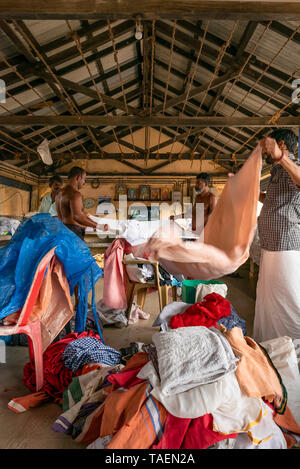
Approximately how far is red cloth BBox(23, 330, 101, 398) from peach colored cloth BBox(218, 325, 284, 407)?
940 mm

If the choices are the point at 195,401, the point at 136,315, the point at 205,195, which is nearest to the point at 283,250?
the point at 195,401

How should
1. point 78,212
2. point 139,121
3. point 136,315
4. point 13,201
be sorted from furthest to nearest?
point 13,201 → point 139,121 → point 136,315 → point 78,212

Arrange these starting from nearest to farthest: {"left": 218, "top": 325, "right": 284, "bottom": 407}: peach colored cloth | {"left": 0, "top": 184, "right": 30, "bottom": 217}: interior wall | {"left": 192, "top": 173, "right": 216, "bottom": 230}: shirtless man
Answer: {"left": 218, "top": 325, "right": 284, "bottom": 407}: peach colored cloth < {"left": 192, "top": 173, "right": 216, "bottom": 230}: shirtless man < {"left": 0, "top": 184, "right": 30, "bottom": 217}: interior wall

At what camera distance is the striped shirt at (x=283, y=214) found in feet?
5.85

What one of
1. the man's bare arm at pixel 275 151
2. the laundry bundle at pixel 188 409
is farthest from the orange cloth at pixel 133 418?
the man's bare arm at pixel 275 151

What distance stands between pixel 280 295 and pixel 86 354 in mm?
1304

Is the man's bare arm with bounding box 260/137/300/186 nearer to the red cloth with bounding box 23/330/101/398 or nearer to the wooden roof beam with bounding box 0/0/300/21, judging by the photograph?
the wooden roof beam with bounding box 0/0/300/21

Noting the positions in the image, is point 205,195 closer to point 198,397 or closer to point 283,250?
point 283,250

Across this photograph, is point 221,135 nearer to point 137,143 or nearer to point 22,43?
point 137,143

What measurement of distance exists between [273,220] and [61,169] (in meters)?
8.23

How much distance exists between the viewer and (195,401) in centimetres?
110

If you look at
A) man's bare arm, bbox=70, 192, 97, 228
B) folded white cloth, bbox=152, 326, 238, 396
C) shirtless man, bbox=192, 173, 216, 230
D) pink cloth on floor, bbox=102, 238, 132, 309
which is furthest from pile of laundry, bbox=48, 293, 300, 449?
shirtless man, bbox=192, 173, 216, 230

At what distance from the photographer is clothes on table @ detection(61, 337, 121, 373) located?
5.52ft

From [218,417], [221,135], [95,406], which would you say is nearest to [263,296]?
[218,417]
